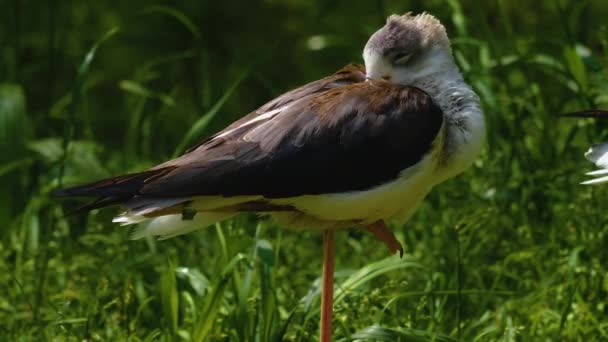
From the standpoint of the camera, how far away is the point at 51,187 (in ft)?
17.0

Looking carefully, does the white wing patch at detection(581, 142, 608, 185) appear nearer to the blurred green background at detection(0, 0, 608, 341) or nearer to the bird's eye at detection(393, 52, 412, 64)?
the blurred green background at detection(0, 0, 608, 341)

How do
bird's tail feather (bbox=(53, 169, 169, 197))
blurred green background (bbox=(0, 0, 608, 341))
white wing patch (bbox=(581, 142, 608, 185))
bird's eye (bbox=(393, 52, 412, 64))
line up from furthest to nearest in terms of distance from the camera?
blurred green background (bbox=(0, 0, 608, 341)) → white wing patch (bbox=(581, 142, 608, 185)) → bird's eye (bbox=(393, 52, 412, 64)) → bird's tail feather (bbox=(53, 169, 169, 197))

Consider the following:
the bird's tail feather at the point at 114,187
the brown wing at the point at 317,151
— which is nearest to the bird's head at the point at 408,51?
the brown wing at the point at 317,151

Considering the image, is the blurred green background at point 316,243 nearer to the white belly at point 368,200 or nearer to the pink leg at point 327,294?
the pink leg at point 327,294

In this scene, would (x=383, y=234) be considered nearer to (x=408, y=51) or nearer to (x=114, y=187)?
(x=408, y=51)

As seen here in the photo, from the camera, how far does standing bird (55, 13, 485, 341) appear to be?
3467 millimetres

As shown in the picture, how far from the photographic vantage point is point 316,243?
5.47 metres

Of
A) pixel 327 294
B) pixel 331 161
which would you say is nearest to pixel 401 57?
pixel 331 161

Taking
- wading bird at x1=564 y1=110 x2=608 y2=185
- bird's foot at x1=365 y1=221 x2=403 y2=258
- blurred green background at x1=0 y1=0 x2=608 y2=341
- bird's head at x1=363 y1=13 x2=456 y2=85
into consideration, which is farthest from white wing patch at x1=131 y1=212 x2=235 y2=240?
wading bird at x1=564 y1=110 x2=608 y2=185

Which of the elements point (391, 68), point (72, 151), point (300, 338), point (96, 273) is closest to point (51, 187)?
point (72, 151)

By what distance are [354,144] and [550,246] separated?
137 cm

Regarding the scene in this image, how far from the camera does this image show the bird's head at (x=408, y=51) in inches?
144

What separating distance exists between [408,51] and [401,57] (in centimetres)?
3

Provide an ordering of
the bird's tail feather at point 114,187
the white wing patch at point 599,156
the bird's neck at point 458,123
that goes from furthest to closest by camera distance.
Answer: the white wing patch at point 599,156, the bird's neck at point 458,123, the bird's tail feather at point 114,187
